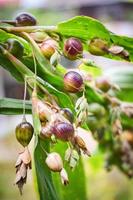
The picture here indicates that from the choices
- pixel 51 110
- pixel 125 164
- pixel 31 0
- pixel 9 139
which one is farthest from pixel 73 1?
pixel 51 110

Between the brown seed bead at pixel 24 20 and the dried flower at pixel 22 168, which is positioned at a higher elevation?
the brown seed bead at pixel 24 20

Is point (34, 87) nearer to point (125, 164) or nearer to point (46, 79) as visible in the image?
point (46, 79)

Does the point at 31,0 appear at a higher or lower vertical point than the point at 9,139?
higher

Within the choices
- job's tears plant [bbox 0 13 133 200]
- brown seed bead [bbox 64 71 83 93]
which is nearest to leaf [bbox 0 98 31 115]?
job's tears plant [bbox 0 13 133 200]

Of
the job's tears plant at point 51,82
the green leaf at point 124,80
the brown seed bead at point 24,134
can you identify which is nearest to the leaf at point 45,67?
the job's tears plant at point 51,82

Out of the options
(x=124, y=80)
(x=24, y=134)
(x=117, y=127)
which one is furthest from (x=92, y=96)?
(x=24, y=134)

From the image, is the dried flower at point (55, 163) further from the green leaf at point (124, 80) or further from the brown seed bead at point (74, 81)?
the green leaf at point (124, 80)

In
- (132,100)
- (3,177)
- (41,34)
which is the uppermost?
(41,34)

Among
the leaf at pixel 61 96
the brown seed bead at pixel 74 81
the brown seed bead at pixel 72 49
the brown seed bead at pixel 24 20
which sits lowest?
the leaf at pixel 61 96

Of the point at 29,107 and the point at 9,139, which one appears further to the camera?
the point at 9,139

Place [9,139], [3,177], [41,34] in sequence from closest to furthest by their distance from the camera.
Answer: [41,34]
[3,177]
[9,139]

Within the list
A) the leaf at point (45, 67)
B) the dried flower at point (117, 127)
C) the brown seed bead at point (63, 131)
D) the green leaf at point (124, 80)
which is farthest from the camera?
the green leaf at point (124, 80)
